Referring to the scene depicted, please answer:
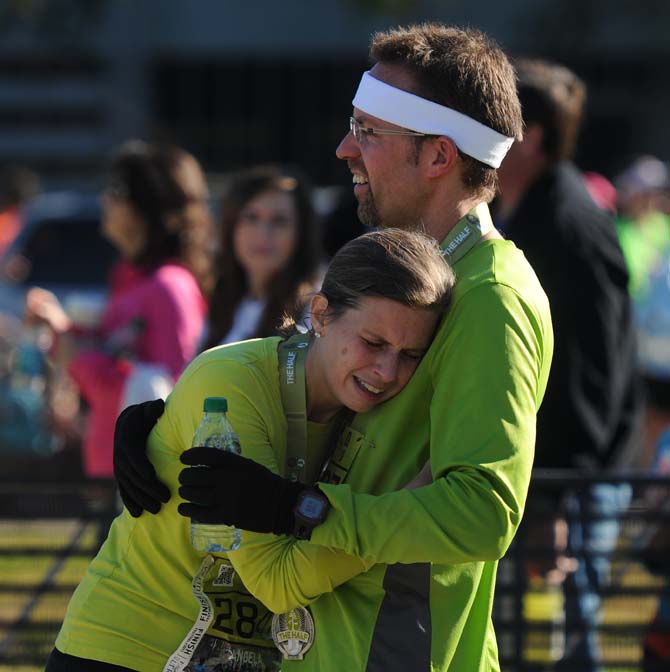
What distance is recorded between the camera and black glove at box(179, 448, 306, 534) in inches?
99.7

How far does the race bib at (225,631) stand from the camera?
2.83 m

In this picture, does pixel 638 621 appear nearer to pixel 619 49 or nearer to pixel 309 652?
pixel 309 652

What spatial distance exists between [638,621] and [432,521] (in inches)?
101

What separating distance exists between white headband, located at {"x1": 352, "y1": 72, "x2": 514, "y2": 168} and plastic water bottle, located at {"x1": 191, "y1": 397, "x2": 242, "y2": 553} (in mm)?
695

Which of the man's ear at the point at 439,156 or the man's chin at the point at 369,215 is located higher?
the man's ear at the point at 439,156

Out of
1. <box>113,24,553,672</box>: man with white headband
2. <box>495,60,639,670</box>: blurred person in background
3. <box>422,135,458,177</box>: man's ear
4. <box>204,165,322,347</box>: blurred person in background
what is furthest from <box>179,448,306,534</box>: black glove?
<box>204,165,322,347</box>: blurred person in background

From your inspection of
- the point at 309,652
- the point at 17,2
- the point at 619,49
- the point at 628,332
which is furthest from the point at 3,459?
the point at 619,49

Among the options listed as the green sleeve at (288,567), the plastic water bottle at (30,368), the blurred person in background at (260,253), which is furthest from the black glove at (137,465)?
the plastic water bottle at (30,368)

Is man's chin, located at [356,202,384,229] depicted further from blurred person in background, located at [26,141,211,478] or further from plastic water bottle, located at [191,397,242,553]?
blurred person in background, located at [26,141,211,478]

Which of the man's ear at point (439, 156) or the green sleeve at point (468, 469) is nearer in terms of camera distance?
the green sleeve at point (468, 469)

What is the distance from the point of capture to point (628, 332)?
514cm

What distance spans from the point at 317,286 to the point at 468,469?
2.92 m

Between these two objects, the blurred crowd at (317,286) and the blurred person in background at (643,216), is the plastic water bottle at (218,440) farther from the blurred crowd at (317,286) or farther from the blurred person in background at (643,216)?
the blurred person in background at (643,216)

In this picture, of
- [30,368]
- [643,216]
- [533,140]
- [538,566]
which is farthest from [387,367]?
[643,216]
